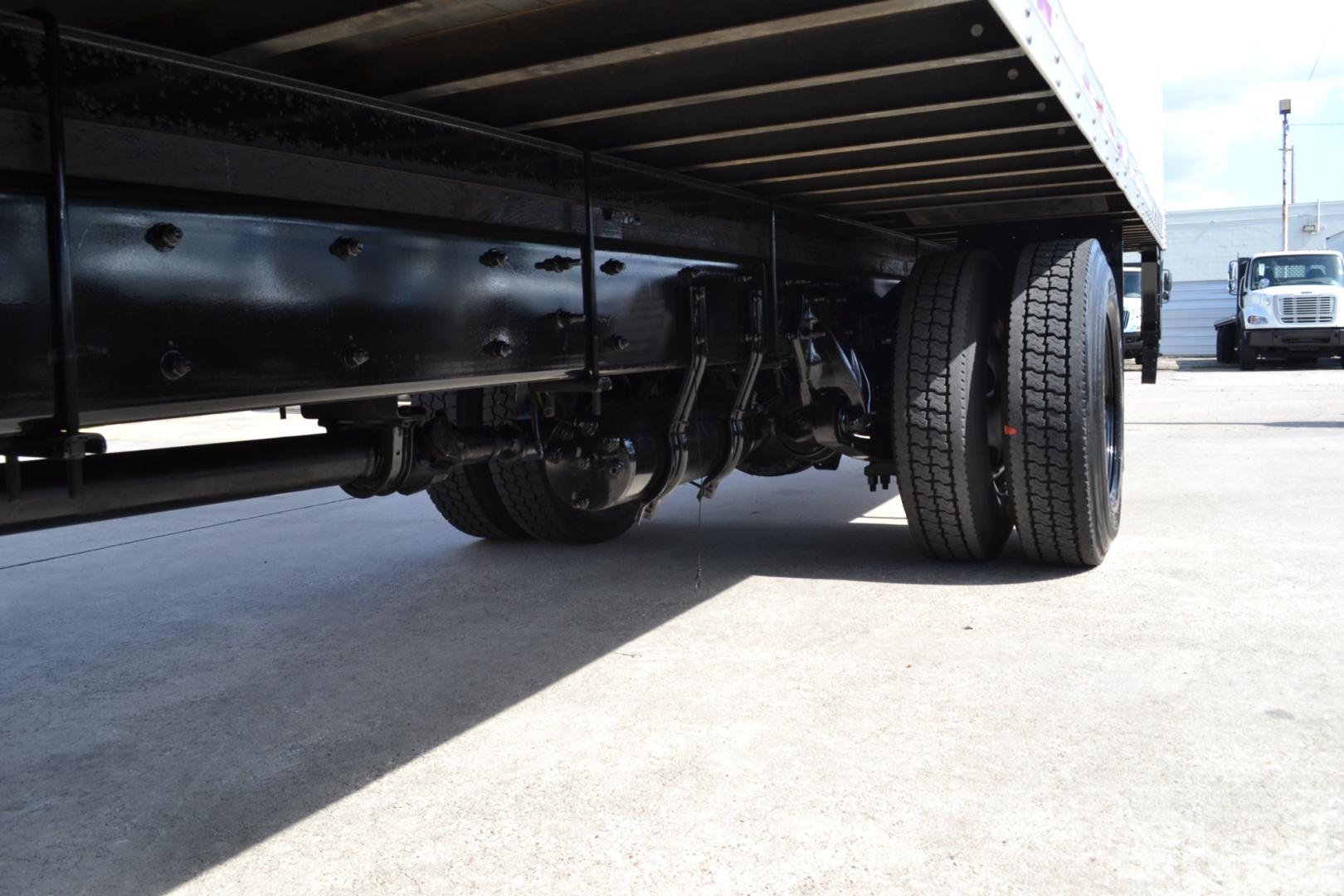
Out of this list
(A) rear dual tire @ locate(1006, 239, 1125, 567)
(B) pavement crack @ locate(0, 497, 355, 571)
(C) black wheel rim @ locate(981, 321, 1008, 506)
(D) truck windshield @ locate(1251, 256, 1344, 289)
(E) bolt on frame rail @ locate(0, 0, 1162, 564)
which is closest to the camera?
(E) bolt on frame rail @ locate(0, 0, 1162, 564)

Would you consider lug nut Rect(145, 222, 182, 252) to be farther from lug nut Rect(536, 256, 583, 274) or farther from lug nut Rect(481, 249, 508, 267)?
lug nut Rect(536, 256, 583, 274)

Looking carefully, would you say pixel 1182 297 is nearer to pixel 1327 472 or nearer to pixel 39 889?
pixel 1327 472

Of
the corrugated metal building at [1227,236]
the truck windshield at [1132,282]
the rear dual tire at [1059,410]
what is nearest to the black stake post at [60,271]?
the rear dual tire at [1059,410]

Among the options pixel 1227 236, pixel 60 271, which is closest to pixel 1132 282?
pixel 1227 236

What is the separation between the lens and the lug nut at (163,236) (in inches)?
76.8

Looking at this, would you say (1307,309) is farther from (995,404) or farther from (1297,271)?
(995,404)

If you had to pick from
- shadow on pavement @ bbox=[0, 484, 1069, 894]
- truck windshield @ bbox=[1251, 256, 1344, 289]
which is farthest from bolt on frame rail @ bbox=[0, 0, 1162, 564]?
truck windshield @ bbox=[1251, 256, 1344, 289]

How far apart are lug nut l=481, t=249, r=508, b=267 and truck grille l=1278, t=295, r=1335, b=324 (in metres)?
21.5

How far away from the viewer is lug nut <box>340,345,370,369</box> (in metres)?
2.35

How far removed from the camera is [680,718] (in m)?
2.93

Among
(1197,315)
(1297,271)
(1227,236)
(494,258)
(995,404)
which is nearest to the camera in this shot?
(494,258)

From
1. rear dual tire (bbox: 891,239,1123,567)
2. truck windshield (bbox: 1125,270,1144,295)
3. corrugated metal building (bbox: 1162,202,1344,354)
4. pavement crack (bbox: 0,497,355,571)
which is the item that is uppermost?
corrugated metal building (bbox: 1162,202,1344,354)

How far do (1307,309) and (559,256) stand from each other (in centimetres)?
2142

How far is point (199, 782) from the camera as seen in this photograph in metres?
2.62
